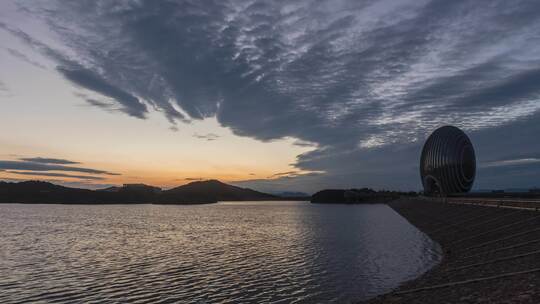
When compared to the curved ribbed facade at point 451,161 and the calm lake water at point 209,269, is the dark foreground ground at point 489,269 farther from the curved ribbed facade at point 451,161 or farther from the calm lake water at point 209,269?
the curved ribbed facade at point 451,161

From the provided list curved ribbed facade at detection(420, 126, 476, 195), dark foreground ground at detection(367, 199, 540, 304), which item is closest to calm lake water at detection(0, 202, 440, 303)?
dark foreground ground at detection(367, 199, 540, 304)

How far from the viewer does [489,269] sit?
74.1 ft

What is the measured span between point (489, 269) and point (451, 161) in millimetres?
115410

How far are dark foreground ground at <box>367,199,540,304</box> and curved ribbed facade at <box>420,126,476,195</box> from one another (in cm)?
9107

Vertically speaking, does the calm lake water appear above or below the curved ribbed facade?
below

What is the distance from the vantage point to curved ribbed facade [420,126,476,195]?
127250mm

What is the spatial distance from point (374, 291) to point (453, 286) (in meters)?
5.66

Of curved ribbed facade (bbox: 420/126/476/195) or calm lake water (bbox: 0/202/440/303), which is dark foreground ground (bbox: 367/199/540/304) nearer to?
calm lake water (bbox: 0/202/440/303)

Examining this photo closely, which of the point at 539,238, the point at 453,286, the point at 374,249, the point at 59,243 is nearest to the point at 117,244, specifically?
the point at 59,243

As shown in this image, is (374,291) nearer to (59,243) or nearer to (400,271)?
(400,271)

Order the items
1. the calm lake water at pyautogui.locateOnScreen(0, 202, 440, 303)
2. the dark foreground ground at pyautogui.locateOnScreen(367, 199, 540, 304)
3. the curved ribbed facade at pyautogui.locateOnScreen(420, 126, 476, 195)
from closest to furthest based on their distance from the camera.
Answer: the dark foreground ground at pyautogui.locateOnScreen(367, 199, 540, 304) → the calm lake water at pyautogui.locateOnScreen(0, 202, 440, 303) → the curved ribbed facade at pyautogui.locateOnScreen(420, 126, 476, 195)

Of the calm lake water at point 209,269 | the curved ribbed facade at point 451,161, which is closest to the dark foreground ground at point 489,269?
the calm lake water at point 209,269

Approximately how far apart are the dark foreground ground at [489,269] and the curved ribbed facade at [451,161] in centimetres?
9107

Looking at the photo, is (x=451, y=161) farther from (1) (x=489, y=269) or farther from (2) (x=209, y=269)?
(2) (x=209, y=269)
